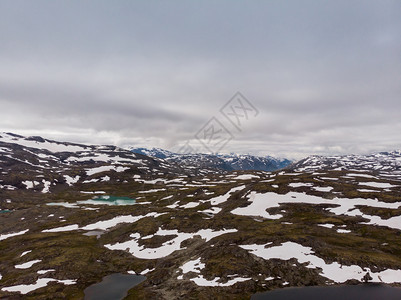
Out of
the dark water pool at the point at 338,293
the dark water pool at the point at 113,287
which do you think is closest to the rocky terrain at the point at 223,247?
the dark water pool at the point at 338,293

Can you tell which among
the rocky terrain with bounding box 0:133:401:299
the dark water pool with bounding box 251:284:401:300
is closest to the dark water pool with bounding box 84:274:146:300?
the rocky terrain with bounding box 0:133:401:299

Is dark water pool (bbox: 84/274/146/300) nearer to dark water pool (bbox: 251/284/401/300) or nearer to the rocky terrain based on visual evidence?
the rocky terrain

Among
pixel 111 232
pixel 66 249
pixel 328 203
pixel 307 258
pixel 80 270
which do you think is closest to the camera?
pixel 307 258

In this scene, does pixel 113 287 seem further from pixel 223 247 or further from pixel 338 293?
pixel 338 293

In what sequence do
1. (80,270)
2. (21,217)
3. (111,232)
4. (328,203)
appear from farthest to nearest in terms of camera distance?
(21,217) < (328,203) < (111,232) < (80,270)

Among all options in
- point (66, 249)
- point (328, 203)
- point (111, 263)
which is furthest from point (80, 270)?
point (328, 203)

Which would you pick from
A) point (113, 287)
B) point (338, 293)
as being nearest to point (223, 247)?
point (338, 293)

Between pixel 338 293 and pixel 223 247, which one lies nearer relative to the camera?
pixel 338 293

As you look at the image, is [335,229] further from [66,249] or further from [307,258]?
[66,249]
